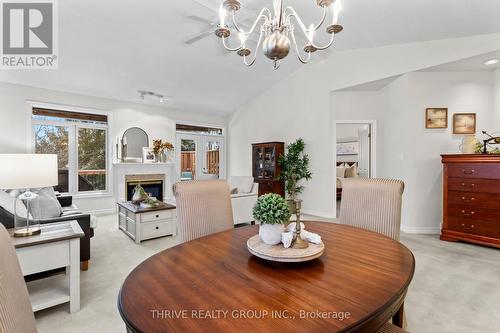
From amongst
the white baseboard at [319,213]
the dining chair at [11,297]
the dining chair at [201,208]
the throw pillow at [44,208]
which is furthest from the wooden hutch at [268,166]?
the dining chair at [11,297]

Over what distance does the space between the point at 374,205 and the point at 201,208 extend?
4.04ft

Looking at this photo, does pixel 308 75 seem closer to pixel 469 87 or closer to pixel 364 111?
pixel 364 111

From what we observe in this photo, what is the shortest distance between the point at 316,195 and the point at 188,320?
487 cm

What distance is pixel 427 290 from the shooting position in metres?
2.26

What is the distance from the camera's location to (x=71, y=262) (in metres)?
1.95

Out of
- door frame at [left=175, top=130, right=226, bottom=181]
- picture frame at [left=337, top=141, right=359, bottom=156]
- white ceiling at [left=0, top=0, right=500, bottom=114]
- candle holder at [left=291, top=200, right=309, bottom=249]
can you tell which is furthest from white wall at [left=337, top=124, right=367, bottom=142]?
candle holder at [left=291, top=200, right=309, bottom=249]

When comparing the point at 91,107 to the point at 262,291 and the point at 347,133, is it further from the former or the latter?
the point at 347,133

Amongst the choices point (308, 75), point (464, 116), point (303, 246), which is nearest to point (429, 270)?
point (303, 246)

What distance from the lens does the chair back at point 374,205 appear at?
174cm

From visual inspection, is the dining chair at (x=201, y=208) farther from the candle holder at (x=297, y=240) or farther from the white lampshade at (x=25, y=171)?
the white lampshade at (x=25, y=171)

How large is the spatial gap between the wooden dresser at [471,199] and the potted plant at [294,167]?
2.34 metres

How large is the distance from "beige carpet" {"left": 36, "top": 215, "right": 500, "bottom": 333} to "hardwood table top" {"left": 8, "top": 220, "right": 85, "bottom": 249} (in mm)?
582

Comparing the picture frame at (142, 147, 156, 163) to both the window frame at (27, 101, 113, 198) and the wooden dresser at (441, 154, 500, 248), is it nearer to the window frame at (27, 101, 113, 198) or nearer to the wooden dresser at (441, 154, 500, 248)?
the window frame at (27, 101, 113, 198)

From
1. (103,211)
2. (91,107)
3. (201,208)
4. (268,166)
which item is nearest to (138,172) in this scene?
(103,211)
